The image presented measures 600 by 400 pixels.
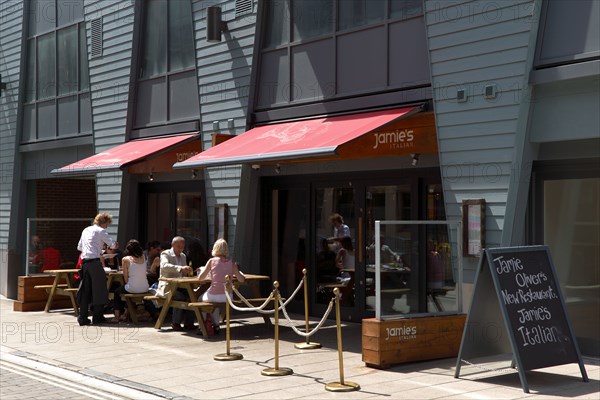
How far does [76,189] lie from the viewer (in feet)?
69.9

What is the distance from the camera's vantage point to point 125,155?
15.1 meters

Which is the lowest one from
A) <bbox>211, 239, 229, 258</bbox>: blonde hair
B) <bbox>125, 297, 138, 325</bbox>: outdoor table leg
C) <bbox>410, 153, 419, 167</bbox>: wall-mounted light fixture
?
<bbox>125, 297, 138, 325</bbox>: outdoor table leg

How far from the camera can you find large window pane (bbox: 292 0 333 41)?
41.8 ft

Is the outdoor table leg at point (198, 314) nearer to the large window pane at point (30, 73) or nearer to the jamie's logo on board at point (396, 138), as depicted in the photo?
the jamie's logo on board at point (396, 138)

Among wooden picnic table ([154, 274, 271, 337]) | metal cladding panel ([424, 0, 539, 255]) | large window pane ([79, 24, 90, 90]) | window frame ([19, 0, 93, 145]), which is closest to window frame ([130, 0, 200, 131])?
window frame ([19, 0, 93, 145])

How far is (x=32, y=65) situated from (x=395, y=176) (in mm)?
11359

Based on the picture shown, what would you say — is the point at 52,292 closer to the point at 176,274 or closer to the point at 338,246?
the point at 176,274

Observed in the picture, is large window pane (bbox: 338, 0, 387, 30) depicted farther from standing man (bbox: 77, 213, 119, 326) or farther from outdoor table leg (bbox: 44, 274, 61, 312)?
outdoor table leg (bbox: 44, 274, 61, 312)

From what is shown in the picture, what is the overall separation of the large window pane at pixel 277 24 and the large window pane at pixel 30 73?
8.34 metres

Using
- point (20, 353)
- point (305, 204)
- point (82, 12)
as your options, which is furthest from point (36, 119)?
point (20, 353)

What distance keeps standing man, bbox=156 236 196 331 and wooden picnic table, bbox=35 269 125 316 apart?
1.44 metres

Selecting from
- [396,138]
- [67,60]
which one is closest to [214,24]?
[396,138]

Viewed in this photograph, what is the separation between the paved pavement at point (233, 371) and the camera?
315 inches

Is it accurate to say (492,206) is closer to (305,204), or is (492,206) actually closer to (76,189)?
(305,204)
